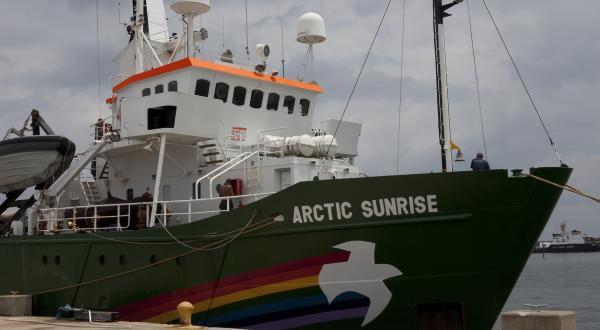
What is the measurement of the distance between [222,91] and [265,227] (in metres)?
5.05

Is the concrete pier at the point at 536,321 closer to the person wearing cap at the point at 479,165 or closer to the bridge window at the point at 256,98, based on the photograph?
the person wearing cap at the point at 479,165

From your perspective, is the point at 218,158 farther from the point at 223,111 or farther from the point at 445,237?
the point at 445,237

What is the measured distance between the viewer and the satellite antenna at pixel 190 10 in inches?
590

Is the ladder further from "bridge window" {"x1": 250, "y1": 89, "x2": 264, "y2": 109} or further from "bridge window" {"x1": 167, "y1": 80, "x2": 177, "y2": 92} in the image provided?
"bridge window" {"x1": 250, "y1": 89, "x2": 264, "y2": 109}

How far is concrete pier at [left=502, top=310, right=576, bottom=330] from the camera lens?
24.6 ft

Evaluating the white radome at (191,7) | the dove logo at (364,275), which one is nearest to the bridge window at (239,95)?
the white radome at (191,7)

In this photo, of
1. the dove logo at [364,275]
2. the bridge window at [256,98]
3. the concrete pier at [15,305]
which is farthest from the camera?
the bridge window at [256,98]

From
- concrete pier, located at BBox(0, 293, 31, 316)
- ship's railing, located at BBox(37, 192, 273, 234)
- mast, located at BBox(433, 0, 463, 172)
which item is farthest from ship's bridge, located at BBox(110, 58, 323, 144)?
mast, located at BBox(433, 0, 463, 172)

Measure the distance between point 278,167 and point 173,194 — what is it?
8.80 feet

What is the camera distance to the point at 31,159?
13.9 metres

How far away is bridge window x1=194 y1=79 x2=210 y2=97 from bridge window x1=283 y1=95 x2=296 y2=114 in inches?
81.3

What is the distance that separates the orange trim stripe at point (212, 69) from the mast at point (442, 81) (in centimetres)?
506

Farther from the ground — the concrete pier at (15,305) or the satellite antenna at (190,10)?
the satellite antenna at (190,10)

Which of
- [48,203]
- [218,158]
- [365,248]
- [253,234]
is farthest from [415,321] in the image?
[48,203]
